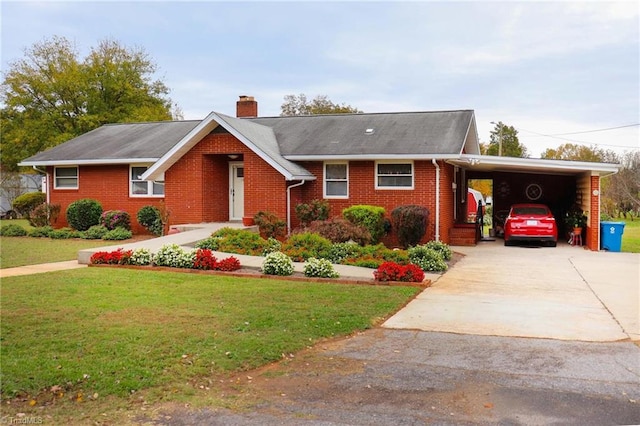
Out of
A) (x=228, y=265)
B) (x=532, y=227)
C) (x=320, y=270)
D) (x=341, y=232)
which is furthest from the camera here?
(x=532, y=227)

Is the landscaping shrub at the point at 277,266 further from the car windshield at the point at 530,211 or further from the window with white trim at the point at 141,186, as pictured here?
the car windshield at the point at 530,211

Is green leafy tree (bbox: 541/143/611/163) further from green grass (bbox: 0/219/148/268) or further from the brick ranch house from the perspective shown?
green grass (bbox: 0/219/148/268)

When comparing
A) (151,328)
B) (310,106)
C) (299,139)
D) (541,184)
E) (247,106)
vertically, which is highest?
(310,106)

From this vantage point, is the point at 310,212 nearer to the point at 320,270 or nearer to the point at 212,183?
the point at 212,183

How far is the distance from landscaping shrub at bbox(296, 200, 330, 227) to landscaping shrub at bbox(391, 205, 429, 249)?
236cm

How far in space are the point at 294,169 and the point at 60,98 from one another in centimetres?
2836

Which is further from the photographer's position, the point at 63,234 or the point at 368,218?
the point at 63,234

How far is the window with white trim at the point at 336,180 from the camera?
1991 centimetres

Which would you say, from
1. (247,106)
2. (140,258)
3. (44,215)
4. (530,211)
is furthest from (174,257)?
(247,106)

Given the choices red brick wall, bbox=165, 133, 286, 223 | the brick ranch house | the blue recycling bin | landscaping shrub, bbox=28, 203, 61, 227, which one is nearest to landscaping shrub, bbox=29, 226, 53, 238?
landscaping shrub, bbox=28, 203, 61, 227

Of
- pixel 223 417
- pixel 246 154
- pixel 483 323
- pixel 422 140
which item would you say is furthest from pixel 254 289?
pixel 422 140

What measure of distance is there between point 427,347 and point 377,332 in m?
0.90

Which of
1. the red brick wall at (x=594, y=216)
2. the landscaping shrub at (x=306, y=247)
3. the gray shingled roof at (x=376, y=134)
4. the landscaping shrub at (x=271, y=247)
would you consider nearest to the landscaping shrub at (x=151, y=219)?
the gray shingled roof at (x=376, y=134)

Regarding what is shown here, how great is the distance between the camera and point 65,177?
2338 centimetres
